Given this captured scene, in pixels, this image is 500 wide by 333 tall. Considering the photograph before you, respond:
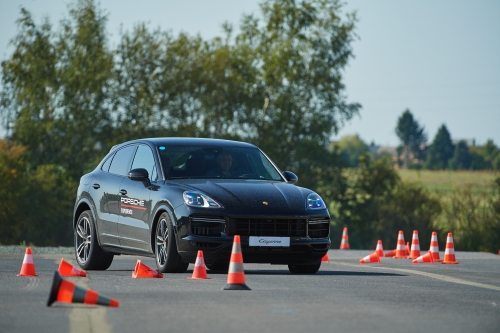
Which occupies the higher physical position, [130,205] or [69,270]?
[130,205]

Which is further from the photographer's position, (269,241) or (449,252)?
(449,252)

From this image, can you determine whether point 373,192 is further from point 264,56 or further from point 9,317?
point 9,317

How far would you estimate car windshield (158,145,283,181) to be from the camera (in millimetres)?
13305

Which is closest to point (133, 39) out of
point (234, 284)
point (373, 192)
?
point (373, 192)

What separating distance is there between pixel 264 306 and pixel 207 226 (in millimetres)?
3570

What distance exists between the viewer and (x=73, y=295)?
28.1ft

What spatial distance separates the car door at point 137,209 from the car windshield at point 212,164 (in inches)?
9.2

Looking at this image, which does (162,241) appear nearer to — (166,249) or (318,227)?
(166,249)

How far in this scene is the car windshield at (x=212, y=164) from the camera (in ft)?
43.7

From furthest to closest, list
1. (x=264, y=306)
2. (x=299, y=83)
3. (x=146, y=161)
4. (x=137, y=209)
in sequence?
(x=299, y=83) < (x=146, y=161) < (x=137, y=209) < (x=264, y=306)

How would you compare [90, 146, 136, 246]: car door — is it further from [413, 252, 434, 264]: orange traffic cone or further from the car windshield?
[413, 252, 434, 264]: orange traffic cone

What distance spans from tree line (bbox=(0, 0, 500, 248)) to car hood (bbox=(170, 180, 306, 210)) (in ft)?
156

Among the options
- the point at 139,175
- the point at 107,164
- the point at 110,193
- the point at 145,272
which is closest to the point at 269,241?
the point at 145,272

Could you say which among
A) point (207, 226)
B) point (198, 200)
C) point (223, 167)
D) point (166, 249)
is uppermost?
point (223, 167)
